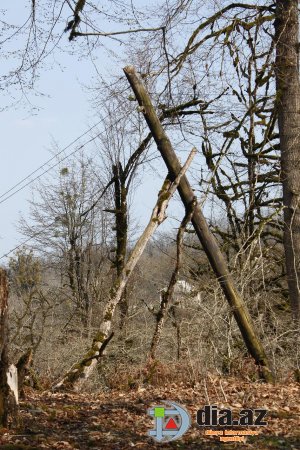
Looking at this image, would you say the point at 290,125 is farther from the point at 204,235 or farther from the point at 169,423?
the point at 169,423

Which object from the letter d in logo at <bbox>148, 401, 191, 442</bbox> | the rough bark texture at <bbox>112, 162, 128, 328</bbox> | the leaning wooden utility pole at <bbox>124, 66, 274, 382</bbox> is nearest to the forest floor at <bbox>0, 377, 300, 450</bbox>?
the letter d in logo at <bbox>148, 401, 191, 442</bbox>

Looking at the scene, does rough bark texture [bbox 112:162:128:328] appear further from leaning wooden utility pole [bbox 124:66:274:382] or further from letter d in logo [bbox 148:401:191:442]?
letter d in logo [bbox 148:401:191:442]

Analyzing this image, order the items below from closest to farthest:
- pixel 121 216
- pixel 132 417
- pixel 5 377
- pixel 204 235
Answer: pixel 5 377
pixel 132 417
pixel 204 235
pixel 121 216

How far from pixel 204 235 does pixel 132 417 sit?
3.76m

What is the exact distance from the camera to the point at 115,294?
9.77 metres

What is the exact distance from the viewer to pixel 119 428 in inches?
260

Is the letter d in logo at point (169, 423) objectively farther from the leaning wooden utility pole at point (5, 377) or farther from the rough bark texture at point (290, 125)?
the rough bark texture at point (290, 125)

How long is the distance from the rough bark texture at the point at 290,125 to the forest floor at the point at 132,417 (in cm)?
505

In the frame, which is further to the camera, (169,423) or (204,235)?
(204,235)

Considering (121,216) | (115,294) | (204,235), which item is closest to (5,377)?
(115,294)

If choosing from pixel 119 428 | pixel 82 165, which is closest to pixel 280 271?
pixel 119 428

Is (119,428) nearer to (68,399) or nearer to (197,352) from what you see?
(68,399)

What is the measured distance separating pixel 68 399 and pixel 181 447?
7.17ft

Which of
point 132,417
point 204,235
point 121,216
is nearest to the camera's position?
point 132,417
